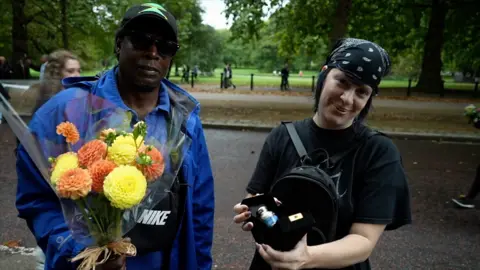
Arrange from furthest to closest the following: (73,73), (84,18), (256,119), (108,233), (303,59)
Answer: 1. (303,59)
2. (84,18)
3. (256,119)
4. (73,73)
5. (108,233)

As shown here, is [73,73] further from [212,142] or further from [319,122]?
[212,142]

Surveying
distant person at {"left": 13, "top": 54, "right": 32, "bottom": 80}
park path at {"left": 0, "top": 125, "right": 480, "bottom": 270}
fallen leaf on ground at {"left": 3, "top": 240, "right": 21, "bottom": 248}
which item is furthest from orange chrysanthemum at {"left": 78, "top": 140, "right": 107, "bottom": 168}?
distant person at {"left": 13, "top": 54, "right": 32, "bottom": 80}

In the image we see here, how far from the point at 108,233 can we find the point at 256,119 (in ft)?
37.9

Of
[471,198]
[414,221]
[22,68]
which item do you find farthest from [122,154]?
[22,68]

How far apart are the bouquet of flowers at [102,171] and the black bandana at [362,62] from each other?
0.69 m

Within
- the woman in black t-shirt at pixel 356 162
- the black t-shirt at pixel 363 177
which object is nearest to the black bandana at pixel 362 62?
the woman in black t-shirt at pixel 356 162

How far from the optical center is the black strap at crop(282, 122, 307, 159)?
1761mm

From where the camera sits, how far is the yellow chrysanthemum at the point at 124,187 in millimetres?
1353

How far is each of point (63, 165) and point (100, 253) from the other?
30 centimetres

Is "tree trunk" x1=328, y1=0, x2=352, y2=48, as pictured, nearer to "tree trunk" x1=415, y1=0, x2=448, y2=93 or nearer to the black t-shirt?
"tree trunk" x1=415, y1=0, x2=448, y2=93

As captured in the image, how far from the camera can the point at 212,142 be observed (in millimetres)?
10023

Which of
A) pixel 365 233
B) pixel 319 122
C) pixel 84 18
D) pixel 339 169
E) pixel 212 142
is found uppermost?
pixel 84 18

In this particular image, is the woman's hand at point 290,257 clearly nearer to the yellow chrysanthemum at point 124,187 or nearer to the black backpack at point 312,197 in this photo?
the black backpack at point 312,197

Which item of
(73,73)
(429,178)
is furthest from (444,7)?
(73,73)
